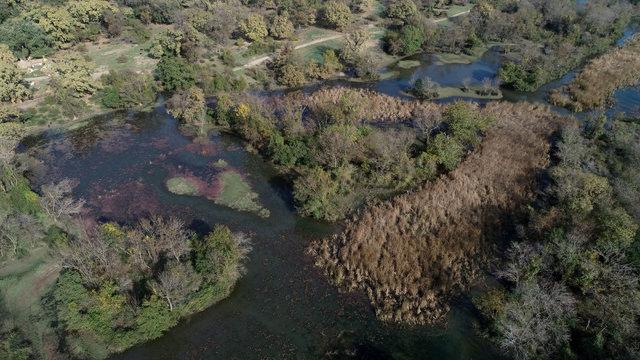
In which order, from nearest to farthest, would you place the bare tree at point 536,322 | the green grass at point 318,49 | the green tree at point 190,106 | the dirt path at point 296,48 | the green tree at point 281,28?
the bare tree at point 536,322
the green tree at point 190,106
the dirt path at point 296,48
the green grass at point 318,49
the green tree at point 281,28

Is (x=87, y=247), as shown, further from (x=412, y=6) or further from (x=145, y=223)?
(x=412, y=6)

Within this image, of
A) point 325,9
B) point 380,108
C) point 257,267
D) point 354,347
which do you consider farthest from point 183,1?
point 354,347

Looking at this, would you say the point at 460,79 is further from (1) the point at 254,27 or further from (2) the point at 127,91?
(2) the point at 127,91

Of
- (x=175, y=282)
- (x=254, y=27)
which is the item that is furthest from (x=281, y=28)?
(x=175, y=282)

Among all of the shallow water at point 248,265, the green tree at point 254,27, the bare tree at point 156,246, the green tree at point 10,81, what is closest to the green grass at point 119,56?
the green tree at point 10,81

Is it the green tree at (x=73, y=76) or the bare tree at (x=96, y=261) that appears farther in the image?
the green tree at (x=73, y=76)

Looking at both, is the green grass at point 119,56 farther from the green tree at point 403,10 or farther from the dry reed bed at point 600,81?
the dry reed bed at point 600,81
